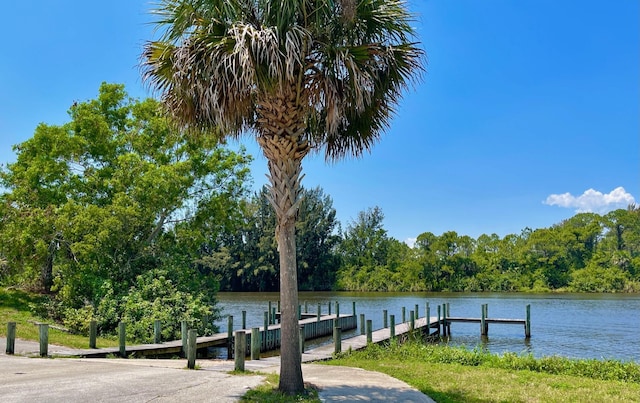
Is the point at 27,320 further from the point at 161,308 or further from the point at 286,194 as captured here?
the point at 286,194

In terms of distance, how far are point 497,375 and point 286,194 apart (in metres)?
6.41

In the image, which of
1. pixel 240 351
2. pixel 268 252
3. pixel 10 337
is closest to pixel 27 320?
pixel 10 337

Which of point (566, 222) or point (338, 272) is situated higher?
point (566, 222)

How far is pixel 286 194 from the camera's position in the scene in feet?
26.9

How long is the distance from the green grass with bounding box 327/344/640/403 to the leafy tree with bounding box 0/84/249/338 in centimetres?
1036

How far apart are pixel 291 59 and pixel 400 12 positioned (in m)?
2.30

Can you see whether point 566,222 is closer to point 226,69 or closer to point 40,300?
point 40,300

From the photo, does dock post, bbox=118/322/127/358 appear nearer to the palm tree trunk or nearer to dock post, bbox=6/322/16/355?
dock post, bbox=6/322/16/355

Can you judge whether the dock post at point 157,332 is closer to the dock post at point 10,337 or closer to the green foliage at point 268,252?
the dock post at point 10,337

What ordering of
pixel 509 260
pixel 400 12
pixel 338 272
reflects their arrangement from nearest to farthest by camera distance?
pixel 400 12 < pixel 509 260 < pixel 338 272

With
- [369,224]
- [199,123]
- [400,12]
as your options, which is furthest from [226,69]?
[369,224]

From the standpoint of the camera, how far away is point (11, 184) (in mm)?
22562

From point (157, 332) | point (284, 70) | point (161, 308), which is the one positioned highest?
point (284, 70)

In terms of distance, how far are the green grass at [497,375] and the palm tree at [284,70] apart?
332 centimetres
